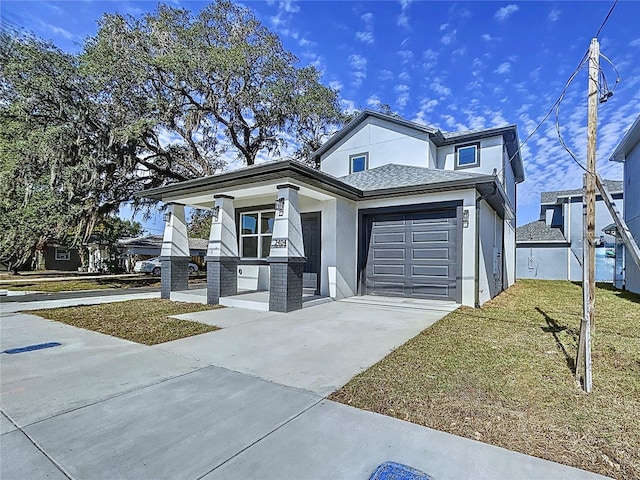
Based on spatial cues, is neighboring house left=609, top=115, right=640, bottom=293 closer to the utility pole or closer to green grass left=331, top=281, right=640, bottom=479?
green grass left=331, top=281, right=640, bottom=479

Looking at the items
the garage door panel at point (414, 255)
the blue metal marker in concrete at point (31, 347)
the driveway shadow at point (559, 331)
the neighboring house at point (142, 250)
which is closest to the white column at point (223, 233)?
the garage door panel at point (414, 255)

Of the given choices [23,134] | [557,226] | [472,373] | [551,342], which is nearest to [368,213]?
[551,342]

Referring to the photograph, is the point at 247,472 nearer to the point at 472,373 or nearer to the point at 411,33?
the point at 472,373

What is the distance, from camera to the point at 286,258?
775 centimetres

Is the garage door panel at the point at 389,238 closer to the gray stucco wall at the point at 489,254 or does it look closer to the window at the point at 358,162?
the gray stucco wall at the point at 489,254

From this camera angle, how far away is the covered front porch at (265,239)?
792 cm

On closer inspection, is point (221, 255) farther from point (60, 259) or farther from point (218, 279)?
point (60, 259)

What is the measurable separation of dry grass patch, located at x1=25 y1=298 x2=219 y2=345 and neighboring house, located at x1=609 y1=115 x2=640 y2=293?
47.7 ft

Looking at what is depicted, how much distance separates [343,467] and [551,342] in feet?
15.3

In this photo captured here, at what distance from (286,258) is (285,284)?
0.61 metres

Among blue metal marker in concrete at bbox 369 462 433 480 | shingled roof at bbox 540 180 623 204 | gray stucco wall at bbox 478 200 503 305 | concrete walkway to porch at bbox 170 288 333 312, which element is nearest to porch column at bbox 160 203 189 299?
concrete walkway to porch at bbox 170 288 333 312

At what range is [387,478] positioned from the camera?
208cm

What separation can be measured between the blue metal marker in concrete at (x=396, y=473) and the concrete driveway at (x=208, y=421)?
0.21 feet

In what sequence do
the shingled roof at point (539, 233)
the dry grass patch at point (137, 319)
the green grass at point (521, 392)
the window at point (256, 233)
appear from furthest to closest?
the shingled roof at point (539, 233) < the window at point (256, 233) < the dry grass patch at point (137, 319) < the green grass at point (521, 392)
